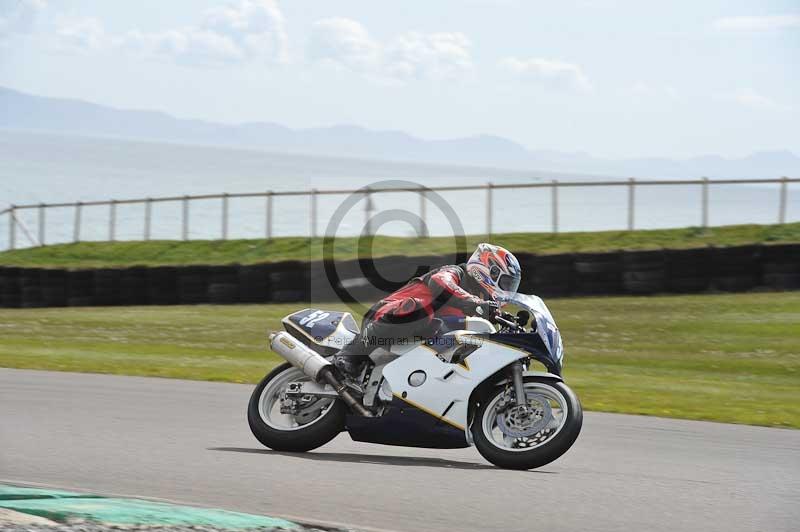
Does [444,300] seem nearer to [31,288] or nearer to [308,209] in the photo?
[31,288]

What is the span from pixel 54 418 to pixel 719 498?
5.89m

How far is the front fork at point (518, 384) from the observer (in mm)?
7340

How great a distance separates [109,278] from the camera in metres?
25.2

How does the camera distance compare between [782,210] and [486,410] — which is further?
[782,210]

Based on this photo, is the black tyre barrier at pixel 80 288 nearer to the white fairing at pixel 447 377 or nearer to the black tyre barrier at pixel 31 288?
the black tyre barrier at pixel 31 288

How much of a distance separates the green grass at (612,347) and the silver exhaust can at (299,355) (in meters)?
4.71

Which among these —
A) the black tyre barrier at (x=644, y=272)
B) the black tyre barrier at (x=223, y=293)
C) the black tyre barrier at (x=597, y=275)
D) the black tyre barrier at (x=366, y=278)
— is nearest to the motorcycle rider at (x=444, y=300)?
the black tyre barrier at (x=366, y=278)

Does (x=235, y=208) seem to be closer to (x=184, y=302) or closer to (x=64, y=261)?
(x=64, y=261)

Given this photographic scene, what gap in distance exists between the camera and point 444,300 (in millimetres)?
7789

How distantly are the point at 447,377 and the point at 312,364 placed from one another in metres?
1.06

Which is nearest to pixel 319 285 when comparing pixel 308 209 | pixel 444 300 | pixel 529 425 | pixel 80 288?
pixel 80 288

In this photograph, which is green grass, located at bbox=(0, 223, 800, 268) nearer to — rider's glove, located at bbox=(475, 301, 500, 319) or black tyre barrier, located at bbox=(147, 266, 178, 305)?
black tyre barrier, located at bbox=(147, 266, 178, 305)

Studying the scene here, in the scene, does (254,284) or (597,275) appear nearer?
(597,275)

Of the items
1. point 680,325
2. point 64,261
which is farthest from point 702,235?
point 64,261
